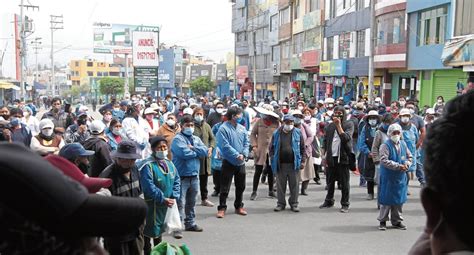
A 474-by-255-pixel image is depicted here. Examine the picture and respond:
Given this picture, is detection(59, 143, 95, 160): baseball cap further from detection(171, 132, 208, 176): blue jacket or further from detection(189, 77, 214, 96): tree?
detection(189, 77, 214, 96): tree

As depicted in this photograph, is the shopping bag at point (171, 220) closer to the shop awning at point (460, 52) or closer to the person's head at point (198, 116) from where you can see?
the person's head at point (198, 116)

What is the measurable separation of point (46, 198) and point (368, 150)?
9587 millimetres

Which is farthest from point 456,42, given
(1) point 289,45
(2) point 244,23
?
(2) point 244,23

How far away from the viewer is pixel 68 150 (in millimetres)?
5246

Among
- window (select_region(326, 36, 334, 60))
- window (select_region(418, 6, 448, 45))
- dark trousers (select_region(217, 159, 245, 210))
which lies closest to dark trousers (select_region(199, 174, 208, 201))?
dark trousers (select_region(217, 159, 245, 210))

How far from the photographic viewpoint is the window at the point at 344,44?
32.4 m

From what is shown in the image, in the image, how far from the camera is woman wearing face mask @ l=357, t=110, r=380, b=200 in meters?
10.1

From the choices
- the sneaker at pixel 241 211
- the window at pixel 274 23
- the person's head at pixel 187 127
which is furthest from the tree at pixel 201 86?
the person's head at pixel 187 127

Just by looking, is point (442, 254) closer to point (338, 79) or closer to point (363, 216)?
point (363, 216)

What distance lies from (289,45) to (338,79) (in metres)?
12.4

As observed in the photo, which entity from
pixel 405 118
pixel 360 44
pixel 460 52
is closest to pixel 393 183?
pixel 405 118

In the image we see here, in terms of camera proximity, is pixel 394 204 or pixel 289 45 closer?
pixel 394 204

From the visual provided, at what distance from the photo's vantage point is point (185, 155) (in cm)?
771

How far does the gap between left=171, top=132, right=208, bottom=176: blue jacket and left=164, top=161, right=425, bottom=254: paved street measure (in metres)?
0.92
